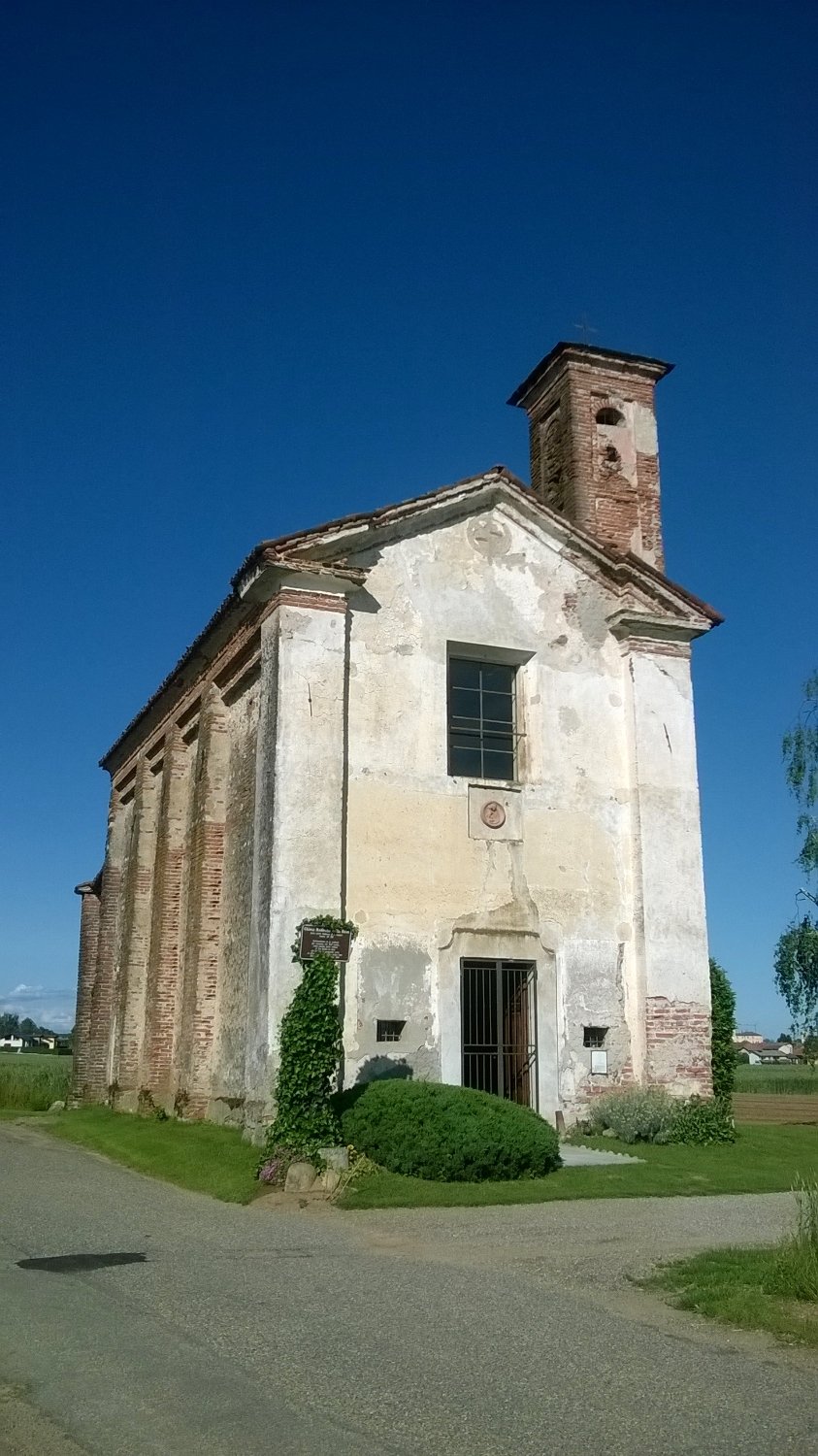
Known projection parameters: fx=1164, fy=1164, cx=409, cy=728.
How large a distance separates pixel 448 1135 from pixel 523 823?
18.8 feet

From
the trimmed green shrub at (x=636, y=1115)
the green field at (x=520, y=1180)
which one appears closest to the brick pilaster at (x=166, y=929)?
the green field at (x=520, y=1180)

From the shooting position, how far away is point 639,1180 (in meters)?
12.3

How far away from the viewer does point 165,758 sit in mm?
22031

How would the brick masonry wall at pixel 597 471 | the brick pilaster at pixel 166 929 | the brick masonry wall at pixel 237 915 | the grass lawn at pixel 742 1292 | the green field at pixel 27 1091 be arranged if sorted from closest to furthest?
1. the grass lawn at pixel 742 1292
2. the brick masonry wall at pixel 237 915
3. the brick masonry wall at pixel 597 471
4. the brick pilaster at pixel 166 929
5. the green field at pixel 27 1091

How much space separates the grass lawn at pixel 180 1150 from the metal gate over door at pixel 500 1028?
3367 millimetres

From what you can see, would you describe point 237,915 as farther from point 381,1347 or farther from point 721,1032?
point 381,1347

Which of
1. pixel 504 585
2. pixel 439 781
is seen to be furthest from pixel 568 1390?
pixel 504 585

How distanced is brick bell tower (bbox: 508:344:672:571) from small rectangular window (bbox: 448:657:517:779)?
12.3ft

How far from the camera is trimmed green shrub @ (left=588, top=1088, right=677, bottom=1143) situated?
50.8ft

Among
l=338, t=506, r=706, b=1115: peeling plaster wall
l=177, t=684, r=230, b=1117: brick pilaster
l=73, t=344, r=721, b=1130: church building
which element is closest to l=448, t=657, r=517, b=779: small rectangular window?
l=73, t=344, r=721, b=1130: church building

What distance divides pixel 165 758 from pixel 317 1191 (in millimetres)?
11836

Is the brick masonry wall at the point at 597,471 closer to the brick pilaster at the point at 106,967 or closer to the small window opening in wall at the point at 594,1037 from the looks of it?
the small window opening in wall at the point at 594,1037

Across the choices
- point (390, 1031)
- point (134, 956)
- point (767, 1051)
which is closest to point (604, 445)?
point (390, 1031)

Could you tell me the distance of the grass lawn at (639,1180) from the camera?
1112 centimetres
